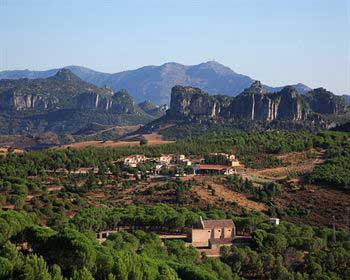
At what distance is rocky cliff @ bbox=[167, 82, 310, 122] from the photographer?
Answer: 456ft

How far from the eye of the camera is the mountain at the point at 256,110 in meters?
138

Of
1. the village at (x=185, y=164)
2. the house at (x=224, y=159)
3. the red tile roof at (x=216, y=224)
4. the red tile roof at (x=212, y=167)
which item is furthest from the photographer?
the house at (x=224, y=159)

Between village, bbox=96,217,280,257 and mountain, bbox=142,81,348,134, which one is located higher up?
mountain, bbox=142,81,348,134

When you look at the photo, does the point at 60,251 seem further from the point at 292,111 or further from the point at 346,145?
the point at 292,111

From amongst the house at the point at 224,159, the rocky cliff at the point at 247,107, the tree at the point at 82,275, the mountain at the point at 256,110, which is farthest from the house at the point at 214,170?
the rocky cliff at the point at 247,107

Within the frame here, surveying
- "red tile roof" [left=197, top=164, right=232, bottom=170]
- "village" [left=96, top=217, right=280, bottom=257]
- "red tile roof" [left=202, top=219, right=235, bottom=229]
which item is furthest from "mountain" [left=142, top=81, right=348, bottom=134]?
"village" [left=96, top=217, right=280, bottom=257]

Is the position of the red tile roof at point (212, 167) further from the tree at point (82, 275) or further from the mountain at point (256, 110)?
the mountain at point (256, 110)

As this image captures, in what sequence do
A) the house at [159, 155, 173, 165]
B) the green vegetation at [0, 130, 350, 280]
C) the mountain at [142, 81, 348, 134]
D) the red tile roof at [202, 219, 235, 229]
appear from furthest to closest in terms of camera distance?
the mountain at [142, 81, 348, 134], the house at [159, 155, 173, 165], the red tile roof at [202, 219, 235, 229], the green vegetation at [0, 130, 350, 280]

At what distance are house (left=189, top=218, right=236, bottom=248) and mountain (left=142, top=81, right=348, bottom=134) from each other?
292 ft

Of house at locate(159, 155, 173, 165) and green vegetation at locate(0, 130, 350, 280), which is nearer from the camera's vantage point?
green vegetation at locate(0, 130, 350, 280)

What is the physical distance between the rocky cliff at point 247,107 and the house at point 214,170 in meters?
65.5

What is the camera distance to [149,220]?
47.6 meters

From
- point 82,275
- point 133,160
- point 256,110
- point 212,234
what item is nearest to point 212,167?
point 133,160

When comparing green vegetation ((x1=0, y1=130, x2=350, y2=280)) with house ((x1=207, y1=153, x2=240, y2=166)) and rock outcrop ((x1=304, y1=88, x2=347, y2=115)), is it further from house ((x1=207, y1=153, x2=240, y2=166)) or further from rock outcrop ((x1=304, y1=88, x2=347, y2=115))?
rock outcrop ((x1=304, y1=88, x2=347, y2=115))
